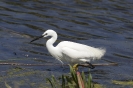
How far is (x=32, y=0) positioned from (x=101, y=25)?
2750mm

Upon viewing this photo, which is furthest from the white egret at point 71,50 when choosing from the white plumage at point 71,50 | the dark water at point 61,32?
the dark water at point 61,32

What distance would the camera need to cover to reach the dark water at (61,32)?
885 cm

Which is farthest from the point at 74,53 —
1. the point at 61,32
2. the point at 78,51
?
the point at 61,32

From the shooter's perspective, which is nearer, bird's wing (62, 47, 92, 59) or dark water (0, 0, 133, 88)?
bird's wing (62, 47, 92, 59)

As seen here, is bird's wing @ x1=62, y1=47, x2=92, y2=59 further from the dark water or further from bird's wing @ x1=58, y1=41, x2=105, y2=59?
the dark water

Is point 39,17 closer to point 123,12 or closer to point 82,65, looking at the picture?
point 123,12

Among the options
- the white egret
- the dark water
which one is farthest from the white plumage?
the dark water

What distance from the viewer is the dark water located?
8855 millimetres

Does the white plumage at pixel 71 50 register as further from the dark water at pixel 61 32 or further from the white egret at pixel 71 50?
the dark water at pixel 61 32

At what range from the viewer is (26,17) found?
515 inches

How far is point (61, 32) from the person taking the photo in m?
12.0

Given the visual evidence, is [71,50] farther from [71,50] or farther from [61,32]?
[61,32]

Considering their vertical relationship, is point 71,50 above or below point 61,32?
above

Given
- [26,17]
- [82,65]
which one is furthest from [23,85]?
[26,17]
